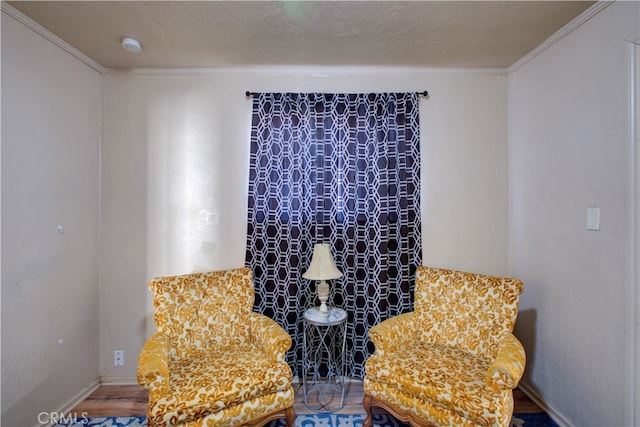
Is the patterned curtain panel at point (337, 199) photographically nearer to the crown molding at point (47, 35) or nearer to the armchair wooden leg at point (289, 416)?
the armchair wooden leg at point (289, 416)

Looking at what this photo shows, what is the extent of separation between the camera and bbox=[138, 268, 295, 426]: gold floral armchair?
4.73 ft

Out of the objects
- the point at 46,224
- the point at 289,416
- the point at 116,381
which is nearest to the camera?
the point at 289,416

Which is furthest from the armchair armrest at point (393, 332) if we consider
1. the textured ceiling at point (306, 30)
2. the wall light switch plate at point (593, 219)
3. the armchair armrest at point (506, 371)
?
the textured ceiling at point (306, 30)

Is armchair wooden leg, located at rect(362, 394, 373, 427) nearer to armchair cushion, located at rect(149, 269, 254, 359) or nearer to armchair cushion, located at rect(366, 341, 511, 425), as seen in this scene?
armchair cushion, located at rect(366, 341, 511, 425)

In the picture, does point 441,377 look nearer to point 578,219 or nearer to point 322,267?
point 322,267

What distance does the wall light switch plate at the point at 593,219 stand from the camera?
1587 millimetres

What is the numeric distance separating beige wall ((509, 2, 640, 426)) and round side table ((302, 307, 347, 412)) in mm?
1385

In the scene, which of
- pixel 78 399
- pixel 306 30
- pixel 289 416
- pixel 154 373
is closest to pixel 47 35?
pixel 306 30

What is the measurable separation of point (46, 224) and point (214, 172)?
109 cm

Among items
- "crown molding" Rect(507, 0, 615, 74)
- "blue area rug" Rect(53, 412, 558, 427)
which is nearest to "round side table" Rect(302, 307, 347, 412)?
"blue area rug" Rect(53, 412, 558, 427)

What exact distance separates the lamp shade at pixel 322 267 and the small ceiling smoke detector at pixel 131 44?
183cm

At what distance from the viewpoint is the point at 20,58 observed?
166cm

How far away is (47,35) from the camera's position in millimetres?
1804

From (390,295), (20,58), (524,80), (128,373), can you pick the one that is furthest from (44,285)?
(524,80)
